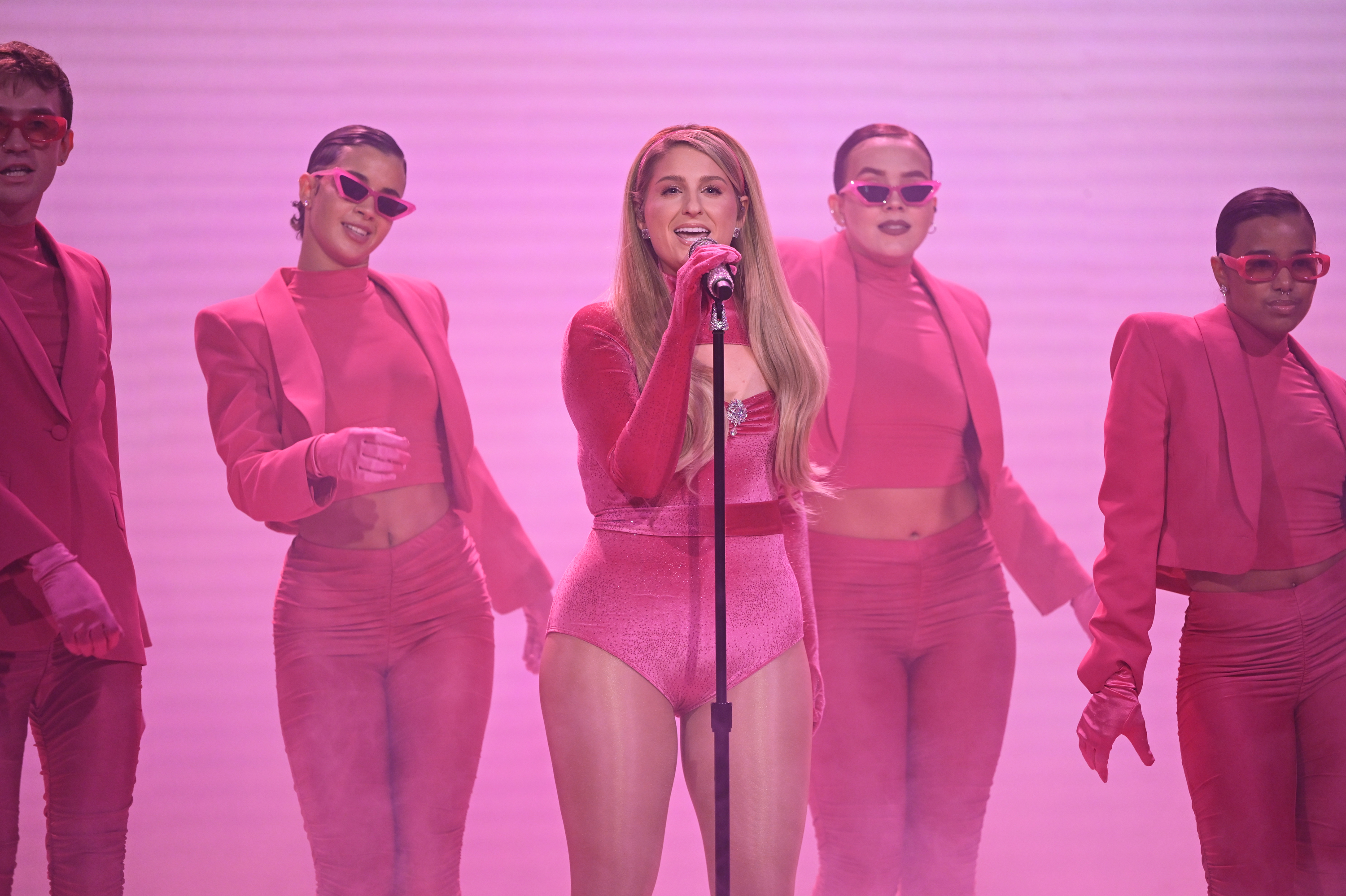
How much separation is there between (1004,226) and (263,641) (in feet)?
8.60

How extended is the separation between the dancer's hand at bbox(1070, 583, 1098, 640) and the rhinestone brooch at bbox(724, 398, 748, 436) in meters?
1.75

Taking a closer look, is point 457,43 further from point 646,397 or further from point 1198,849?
point 1198,849

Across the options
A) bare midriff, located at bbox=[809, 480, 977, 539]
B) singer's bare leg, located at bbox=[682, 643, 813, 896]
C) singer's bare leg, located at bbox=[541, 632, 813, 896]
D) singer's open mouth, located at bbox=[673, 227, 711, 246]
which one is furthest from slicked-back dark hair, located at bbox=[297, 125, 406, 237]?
singer's bare leg, located at bbox=[682, 643, 813, 896]

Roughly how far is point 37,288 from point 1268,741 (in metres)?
3.37

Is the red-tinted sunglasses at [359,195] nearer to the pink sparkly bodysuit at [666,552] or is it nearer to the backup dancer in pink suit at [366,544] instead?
the backup dancer in pink suit at [366,544]

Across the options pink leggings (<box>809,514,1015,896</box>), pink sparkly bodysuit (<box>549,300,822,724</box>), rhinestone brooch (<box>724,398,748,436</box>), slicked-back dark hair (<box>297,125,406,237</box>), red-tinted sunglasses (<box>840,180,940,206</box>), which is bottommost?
pink leggings (<box>809,514,1015,896</box>)

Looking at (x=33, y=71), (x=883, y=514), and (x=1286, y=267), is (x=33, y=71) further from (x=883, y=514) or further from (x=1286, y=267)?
(x=1286, y=267)

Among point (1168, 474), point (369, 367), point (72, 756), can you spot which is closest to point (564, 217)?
point (369, 367)

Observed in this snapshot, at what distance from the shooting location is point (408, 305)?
3477 millimetres

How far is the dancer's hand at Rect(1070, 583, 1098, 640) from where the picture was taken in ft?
11.9

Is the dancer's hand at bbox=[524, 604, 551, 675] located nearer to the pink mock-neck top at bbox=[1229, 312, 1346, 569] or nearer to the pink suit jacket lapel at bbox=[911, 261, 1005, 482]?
the pink suit jacket lapel at bbox=[911, 261, 1005, 482]

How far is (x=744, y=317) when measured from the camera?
2.51 m

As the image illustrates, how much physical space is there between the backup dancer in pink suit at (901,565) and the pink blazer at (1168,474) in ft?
1.27

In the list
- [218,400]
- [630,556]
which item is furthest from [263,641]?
[630,556]
